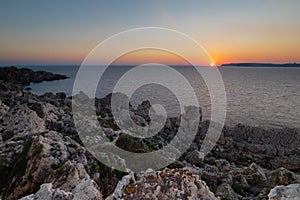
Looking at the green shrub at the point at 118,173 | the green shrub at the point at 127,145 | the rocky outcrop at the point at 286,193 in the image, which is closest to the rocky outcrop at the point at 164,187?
the rocky outcrop at the point at 286,193

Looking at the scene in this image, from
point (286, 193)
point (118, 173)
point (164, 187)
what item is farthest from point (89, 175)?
point (286, 193)

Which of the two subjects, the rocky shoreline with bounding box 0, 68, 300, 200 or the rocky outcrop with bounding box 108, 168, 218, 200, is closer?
the rocky outcrop with bounding box 108, 168, 218, 200

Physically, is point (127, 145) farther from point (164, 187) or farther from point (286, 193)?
point (286, 193)

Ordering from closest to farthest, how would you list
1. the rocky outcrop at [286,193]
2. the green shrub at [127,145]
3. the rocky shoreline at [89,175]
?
the rocky outcrop at [286,193]
the rocky shoreline at [89,175]
the green shrub at [127,145]

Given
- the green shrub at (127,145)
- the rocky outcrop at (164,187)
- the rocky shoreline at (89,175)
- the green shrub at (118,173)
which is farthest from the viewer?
the green shrub at (127,145)

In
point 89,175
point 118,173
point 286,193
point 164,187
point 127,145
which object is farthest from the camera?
point 127,145

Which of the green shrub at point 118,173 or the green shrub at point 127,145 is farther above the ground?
the green shrub at point 118,173

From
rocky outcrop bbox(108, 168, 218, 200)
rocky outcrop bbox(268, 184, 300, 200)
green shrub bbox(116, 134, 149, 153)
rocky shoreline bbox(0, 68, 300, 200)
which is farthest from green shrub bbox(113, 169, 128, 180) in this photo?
rocky outcrop bbox(268, 184, 300, 200)

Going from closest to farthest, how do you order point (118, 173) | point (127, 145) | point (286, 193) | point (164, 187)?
point (286, 193) → point (164, 187) → point (118, 173) → point (127, 145)

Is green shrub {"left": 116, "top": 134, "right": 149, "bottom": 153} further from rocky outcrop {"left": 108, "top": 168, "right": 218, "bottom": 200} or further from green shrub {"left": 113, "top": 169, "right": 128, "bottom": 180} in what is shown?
rocky outcrop {"left": 108, "top": 168, "right": 218, "bottom": 200}

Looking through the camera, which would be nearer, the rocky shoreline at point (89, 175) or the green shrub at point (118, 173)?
the rocky shoreline at point (89, 175)

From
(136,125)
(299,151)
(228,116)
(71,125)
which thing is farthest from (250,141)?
(71,125)

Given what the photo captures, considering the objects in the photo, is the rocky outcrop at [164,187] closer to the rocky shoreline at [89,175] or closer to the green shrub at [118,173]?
the rocky shoreline at [89,175]

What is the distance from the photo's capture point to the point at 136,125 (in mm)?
45625
